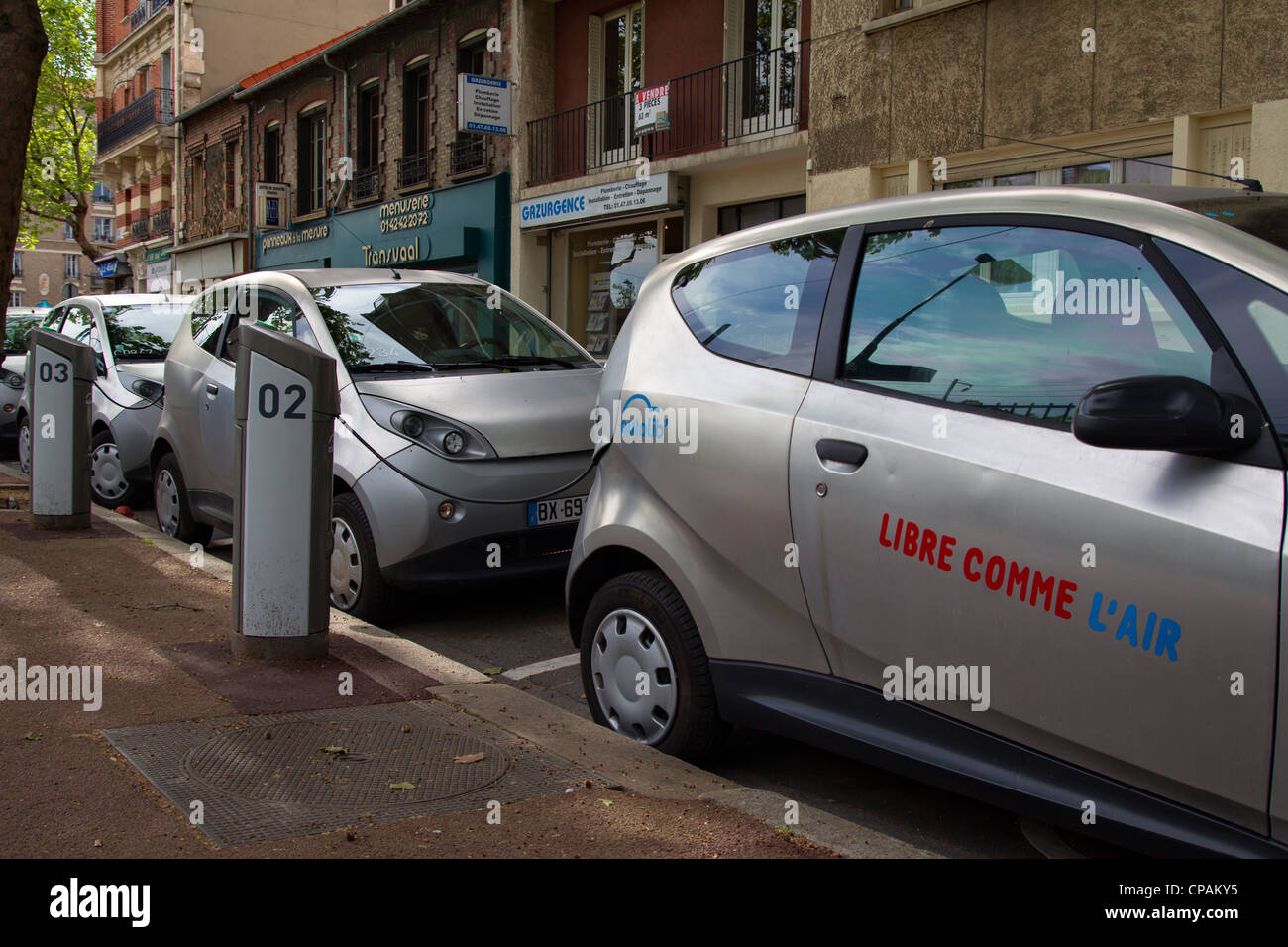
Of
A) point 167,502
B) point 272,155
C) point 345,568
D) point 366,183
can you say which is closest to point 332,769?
point 345,568

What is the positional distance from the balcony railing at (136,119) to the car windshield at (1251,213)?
37.6 meters

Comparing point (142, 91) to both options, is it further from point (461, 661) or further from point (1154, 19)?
point (461, 661)

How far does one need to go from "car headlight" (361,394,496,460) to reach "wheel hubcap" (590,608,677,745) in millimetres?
2008

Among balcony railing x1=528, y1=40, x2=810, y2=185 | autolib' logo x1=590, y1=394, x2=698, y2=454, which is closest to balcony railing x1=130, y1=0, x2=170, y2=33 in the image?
balcony railing x1=528, y1=40, x2=810, y2=185

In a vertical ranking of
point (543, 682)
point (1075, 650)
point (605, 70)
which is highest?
point (605, 70)

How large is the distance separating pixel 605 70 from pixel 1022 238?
16957 mm

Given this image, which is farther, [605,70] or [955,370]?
[605,70]

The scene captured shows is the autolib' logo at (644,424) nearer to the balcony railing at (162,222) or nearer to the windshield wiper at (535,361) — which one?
the windshield wiper at (535,361)

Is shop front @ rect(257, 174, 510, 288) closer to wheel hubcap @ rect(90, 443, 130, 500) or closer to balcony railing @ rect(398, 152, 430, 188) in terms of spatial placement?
balcony railing @ rect(398, 152, 430, 188)

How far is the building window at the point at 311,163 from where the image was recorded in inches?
1081

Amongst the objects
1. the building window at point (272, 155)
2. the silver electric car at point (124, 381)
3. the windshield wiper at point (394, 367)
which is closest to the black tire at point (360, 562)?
the windshield wiper at point (394, 367)

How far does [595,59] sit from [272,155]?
1398 centimetres
